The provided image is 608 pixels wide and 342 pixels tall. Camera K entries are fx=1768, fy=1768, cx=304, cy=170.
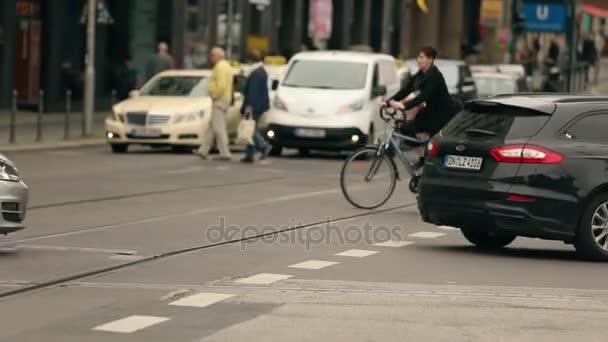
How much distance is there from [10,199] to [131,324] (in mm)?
3820

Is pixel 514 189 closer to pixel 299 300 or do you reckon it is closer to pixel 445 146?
pixel 445 146

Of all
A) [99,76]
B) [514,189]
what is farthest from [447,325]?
[99,76]

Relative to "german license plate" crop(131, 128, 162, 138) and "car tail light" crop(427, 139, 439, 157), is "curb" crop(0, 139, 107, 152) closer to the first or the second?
"german license plate" crop(131, 128, 162, 138)

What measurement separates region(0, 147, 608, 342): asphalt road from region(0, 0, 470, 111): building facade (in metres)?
18.7

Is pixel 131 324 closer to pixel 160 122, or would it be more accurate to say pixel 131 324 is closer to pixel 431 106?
pixel 431 106

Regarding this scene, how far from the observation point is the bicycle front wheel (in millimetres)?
19484

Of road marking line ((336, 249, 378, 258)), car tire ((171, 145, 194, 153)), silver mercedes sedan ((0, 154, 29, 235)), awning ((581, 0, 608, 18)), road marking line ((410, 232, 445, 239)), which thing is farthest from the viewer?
awning ((581, 0, 608, 18))

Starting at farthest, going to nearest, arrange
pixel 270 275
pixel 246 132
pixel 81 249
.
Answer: pixel 246 132, pixel 81 249, pixel 270 275

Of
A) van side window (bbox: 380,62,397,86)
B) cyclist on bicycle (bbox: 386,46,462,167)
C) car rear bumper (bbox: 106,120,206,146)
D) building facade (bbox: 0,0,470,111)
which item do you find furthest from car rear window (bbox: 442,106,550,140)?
building facade (bbox: 0,0,470,111)

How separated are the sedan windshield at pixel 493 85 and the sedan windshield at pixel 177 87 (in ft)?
39.2

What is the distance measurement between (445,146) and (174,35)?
3463 cm

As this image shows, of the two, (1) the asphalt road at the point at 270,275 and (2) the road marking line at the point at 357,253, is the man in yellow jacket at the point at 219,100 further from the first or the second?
(2) the road marking line at the point at 357,253

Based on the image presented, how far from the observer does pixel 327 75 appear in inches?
1254

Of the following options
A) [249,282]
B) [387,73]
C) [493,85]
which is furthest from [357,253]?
[493,85]
